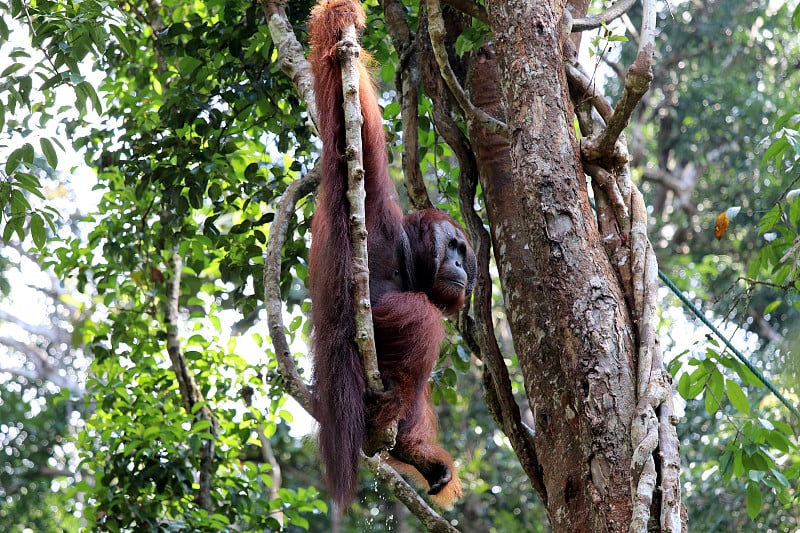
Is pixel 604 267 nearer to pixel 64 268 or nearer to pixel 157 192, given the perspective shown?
pixel 157 192

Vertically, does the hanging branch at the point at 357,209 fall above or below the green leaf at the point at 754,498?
above

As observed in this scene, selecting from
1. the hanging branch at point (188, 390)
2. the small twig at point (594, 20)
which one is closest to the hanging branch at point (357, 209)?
the small twig at point (594, 20)

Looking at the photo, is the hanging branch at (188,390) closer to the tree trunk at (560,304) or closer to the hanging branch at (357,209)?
the hanging branch at (357,209)

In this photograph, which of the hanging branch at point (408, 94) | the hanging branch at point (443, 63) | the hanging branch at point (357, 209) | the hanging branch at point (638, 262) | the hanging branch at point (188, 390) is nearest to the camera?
the hanging branch at point (638, 262)

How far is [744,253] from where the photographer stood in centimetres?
948

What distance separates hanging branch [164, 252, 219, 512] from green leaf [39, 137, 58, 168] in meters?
1.60

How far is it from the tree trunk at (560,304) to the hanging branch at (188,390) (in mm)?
2156

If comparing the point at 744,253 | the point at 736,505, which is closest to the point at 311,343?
the point at 736,505

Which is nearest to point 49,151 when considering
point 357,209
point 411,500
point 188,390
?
point 357,209

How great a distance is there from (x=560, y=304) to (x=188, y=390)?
109 inches

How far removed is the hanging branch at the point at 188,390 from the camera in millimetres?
4277

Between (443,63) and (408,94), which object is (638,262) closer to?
(443,63)

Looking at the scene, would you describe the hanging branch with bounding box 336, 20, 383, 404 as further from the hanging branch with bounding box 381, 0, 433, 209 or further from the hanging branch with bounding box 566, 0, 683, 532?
the hanging branch with bounding box 381, 0, 433, 209

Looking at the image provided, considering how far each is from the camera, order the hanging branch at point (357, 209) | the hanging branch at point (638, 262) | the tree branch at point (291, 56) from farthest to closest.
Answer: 1. the tree branch at point (291, 56)
2. the hanging branch at point (357, 209)
3. the hanging branch at point (638, 262)
